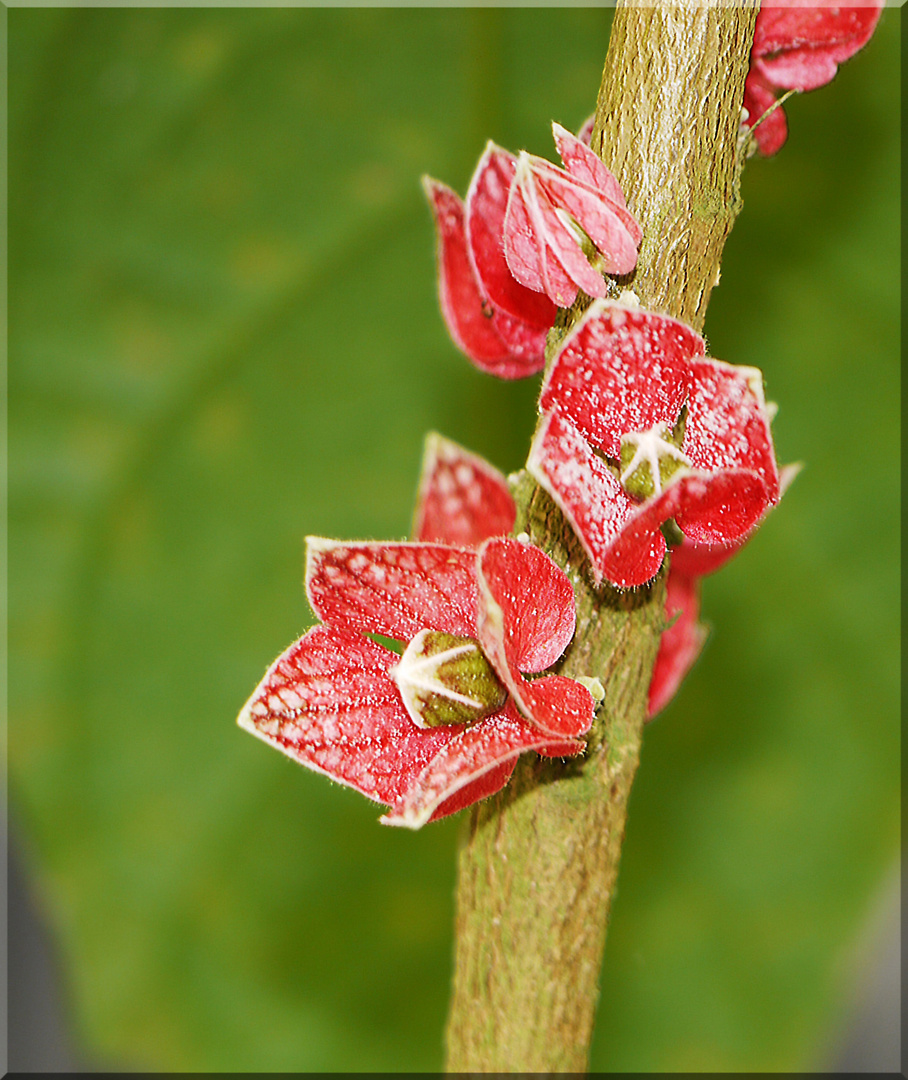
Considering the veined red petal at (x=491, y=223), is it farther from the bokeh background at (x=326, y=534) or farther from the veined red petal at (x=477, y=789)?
the bokeh background at (x=326, y=534)

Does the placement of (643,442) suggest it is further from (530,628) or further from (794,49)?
(794,49)

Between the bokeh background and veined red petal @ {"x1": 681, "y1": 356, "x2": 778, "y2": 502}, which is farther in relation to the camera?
the bokeh background

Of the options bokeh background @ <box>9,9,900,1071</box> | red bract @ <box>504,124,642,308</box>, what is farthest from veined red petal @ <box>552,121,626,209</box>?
bokeh background @ <box>9,9,900,1071</box>

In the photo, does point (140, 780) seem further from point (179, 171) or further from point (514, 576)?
point (514, 576)

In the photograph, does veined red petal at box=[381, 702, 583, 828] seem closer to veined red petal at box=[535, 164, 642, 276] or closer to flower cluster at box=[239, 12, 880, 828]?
flower cluster at box=[239, 12, 880, 828]

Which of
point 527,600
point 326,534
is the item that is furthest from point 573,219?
point 326,534

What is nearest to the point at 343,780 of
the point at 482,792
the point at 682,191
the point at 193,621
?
the point at 482,792

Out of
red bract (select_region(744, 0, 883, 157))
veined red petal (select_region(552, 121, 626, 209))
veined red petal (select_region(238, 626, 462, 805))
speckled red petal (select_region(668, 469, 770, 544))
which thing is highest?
red bract (select_region(744, 0, 883, 157))

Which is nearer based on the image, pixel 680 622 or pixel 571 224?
pixel 571 224
